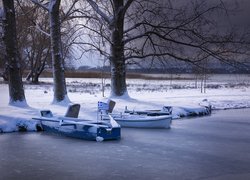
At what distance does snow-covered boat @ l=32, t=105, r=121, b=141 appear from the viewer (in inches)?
539

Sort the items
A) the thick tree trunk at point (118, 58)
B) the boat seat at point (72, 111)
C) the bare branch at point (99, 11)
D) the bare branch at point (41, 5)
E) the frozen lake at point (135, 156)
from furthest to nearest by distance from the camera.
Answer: the thick tree trunk at point (118, 58) < the bare branch at point (99, 11) < the bare branch at point (41, 5) < the boat seat at point (72, 111) < the frozen lake at point (135, 156)

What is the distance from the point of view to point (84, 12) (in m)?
24.8

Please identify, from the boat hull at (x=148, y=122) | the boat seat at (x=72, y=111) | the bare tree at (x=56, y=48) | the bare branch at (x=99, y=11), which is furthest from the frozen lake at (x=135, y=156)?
the bare branch at (x=99, y=11)

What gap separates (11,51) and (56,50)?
94.3 inches

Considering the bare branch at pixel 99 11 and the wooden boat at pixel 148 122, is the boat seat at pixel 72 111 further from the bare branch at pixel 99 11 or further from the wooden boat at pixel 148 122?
the bare branch at pixel 99 11

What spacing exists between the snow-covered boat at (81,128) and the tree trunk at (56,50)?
18.3ft

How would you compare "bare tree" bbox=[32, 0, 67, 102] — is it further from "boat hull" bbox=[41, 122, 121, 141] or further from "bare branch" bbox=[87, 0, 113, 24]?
"boat hull" bbox=[41, 122, 121, 141]

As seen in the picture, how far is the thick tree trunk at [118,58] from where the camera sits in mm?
24938

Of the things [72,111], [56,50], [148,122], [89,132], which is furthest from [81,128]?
[56,50]

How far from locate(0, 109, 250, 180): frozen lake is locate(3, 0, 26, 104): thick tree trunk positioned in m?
5.39

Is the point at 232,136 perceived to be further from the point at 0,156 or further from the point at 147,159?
the point at 0,156

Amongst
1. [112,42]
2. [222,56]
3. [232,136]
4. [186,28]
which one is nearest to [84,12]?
[112,42]

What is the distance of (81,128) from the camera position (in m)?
14.1

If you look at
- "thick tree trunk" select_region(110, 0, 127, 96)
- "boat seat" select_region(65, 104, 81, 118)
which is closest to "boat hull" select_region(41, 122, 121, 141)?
"boat seat" select_region(65, 104, 81, 118)
